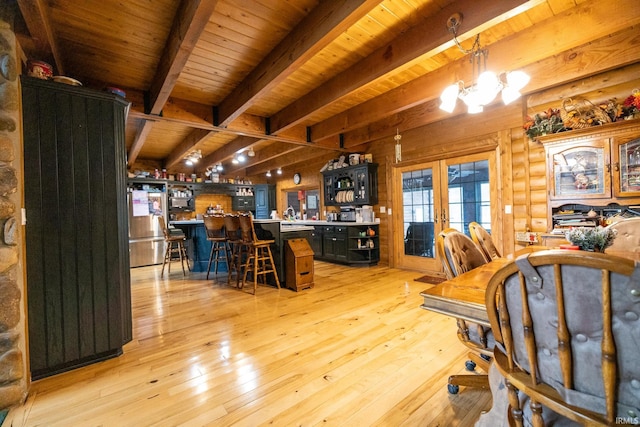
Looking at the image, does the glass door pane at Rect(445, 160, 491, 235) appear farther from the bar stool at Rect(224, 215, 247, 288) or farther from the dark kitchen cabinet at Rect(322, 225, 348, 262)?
the bar stool at Rect(224, 215, 247, 288)

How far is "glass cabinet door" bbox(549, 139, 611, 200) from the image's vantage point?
279 centimetres

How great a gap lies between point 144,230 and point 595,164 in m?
7.50

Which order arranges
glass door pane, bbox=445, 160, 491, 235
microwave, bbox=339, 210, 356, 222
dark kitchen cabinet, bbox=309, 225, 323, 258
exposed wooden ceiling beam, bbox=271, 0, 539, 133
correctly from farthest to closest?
dark kitchen cabinet, bbox=309, 225, 323, 258
microwave, bbox=339, 210, 356, 222
glass door pane, bbox=445, 160, 491, 235
exposed wooden ceiling beam, bbox=271, 0, 539, 133

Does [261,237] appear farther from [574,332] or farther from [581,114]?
[581,114]

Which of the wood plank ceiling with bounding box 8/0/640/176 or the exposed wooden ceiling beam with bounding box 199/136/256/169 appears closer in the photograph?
the wood plank ceiling with bounding box 8/0/640/176

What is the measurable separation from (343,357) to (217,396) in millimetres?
915

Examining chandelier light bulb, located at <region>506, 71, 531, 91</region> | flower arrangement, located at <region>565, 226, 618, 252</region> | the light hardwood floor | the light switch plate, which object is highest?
chandelier light bulb, located at <region>506, 71, 531, 91</region>

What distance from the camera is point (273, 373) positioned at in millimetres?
1966

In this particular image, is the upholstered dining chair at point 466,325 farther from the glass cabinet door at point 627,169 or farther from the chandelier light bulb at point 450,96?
the glass cabinet door at point 627,169

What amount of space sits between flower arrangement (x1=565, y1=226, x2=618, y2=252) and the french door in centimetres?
299

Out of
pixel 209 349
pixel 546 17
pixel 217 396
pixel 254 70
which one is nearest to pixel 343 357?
pixel 217 396

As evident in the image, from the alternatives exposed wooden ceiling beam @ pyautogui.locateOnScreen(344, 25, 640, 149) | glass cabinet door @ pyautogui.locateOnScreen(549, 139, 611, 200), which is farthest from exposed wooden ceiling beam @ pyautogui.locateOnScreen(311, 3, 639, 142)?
glass cabinet door @ pyautogui.locateOnScreen(549, 139, 611, 200)

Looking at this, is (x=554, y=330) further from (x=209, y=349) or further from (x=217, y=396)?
(x=209, y=349)

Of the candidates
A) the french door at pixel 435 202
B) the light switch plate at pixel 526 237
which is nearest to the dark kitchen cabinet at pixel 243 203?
the french door at pixel 435 202
